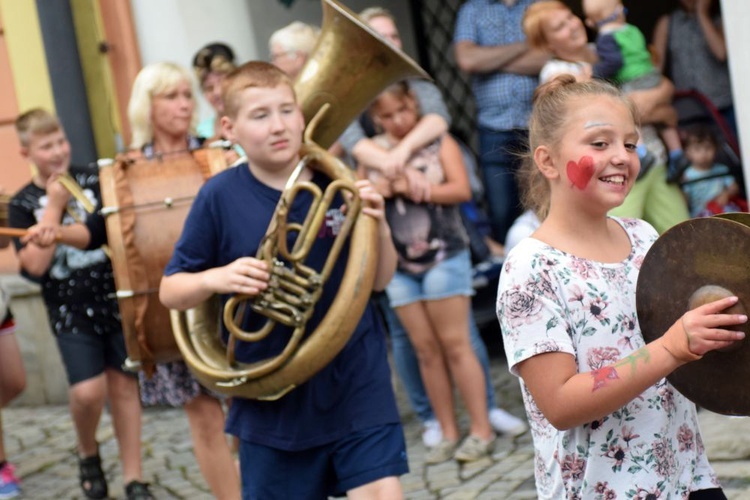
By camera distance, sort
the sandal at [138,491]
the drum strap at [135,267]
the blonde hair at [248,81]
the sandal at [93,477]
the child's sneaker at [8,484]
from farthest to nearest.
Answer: the child's sneaker at [8,484], the sandal at [93,477], the sandal at [138,491], the drum strap at [135,267], the blonde hair at [248,81]

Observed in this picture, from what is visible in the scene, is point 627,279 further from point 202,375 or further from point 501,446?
point 501,446

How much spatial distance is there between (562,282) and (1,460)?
4.01m

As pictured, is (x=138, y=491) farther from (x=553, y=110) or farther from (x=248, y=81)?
(x=553, y=110)

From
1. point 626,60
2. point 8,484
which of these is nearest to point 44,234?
point 8,484

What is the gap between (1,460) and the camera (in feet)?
18.9

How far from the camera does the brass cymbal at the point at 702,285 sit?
6.91 ft

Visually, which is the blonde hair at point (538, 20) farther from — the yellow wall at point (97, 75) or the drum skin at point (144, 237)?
the yellow wall at point (97, 75)

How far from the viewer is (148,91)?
5.08m

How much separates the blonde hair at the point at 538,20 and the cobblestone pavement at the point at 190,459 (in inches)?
64.9

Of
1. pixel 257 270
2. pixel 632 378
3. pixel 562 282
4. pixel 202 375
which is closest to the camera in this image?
pixel 632 378

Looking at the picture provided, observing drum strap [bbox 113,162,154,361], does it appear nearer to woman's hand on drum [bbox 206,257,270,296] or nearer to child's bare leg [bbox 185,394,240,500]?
child's bare leg [bbox 185,394,240,500]

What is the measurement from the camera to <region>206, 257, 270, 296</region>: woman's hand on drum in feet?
10.8

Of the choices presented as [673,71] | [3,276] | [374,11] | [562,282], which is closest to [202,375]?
[562,282]

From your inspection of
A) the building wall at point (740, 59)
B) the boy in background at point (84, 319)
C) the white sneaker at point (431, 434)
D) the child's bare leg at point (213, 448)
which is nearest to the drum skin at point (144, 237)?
the child's bare leg at point (213, 448)
